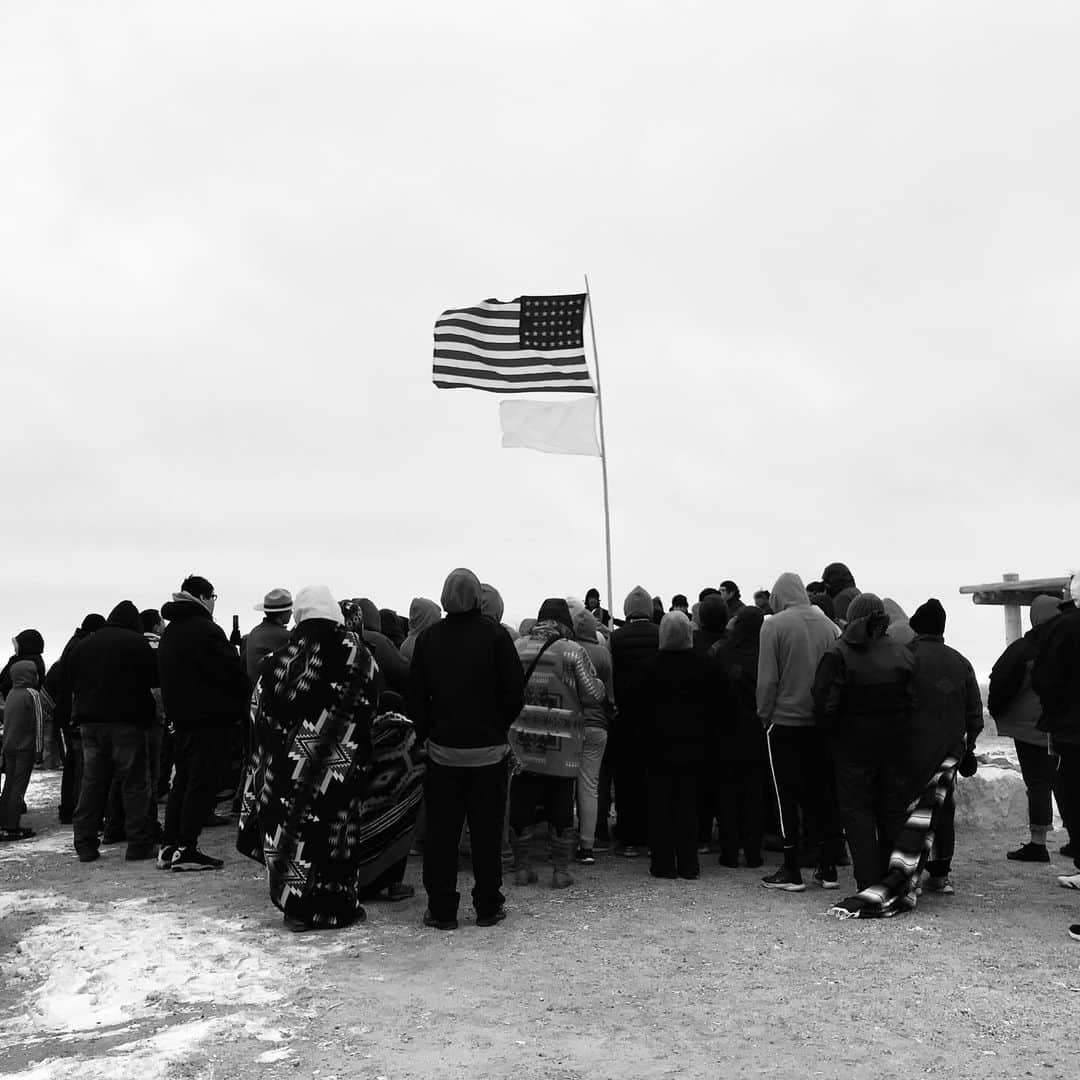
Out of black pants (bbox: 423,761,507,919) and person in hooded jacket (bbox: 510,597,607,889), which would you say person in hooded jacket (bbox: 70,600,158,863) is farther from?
black pants (bbox: 423,761,507,919)

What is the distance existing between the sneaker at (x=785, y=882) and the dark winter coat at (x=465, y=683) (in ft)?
7.96

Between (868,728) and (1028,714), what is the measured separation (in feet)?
7.37

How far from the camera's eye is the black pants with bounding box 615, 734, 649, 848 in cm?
895

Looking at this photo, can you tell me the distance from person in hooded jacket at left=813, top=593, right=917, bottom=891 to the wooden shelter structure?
1309 centimetres

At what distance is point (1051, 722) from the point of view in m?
7.01

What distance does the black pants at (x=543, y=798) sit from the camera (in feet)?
26.7

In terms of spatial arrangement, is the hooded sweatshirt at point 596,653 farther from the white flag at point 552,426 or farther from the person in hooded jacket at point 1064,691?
the white flag at point 552,426

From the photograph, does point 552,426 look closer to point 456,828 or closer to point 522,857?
point 522,857

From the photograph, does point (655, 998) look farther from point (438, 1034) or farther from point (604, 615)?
point (604, 615)

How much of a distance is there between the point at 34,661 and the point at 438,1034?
800 centimetres

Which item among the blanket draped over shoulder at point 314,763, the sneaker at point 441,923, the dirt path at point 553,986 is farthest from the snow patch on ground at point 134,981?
the sneaker at point 441,923

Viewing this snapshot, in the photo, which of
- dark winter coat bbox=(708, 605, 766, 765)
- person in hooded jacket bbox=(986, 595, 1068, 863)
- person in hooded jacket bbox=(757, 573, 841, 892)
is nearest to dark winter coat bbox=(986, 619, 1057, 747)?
person in hooded jacket bbox=(986, 595, 1068, 863)

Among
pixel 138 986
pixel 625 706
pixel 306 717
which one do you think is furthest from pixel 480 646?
pixel 138 986

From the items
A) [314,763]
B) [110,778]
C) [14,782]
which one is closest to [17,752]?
[14,782]
